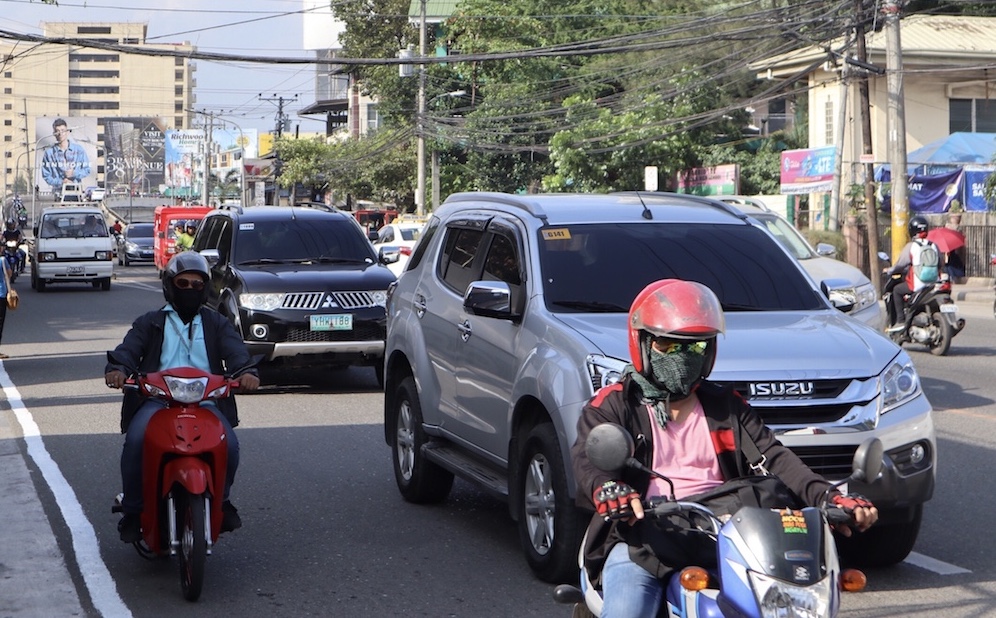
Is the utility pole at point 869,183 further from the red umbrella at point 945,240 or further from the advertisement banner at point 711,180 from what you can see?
the red umbrella at point 945,240

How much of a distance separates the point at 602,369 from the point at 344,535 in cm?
233

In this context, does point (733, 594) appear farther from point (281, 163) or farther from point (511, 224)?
point (281, 163)

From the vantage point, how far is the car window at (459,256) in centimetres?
816

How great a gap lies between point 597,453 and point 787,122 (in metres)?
54.5

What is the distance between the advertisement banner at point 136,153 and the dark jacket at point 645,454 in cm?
14339

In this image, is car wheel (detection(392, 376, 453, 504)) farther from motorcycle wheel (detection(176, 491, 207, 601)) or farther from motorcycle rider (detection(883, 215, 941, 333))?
motorcycle rider (detection(883, 215, 941, 333))

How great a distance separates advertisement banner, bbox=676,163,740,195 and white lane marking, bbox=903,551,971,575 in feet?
112

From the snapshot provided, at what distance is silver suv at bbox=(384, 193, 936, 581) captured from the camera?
20.5ft

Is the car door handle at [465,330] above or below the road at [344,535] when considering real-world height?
above

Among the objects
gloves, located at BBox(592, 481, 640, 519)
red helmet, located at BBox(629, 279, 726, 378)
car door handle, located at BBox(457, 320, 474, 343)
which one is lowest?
gloves, located at BBox(592, 481, 640, 519)

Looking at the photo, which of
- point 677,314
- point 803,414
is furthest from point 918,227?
point 677,314

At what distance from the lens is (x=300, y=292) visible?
1427 cm

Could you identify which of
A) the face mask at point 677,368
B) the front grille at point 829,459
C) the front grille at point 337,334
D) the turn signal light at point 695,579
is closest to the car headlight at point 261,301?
the front grille at point 337,334

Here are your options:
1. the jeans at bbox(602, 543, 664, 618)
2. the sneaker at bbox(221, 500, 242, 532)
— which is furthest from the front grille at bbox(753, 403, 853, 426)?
the sneaker at bbox(221, 500, 242, 532)
